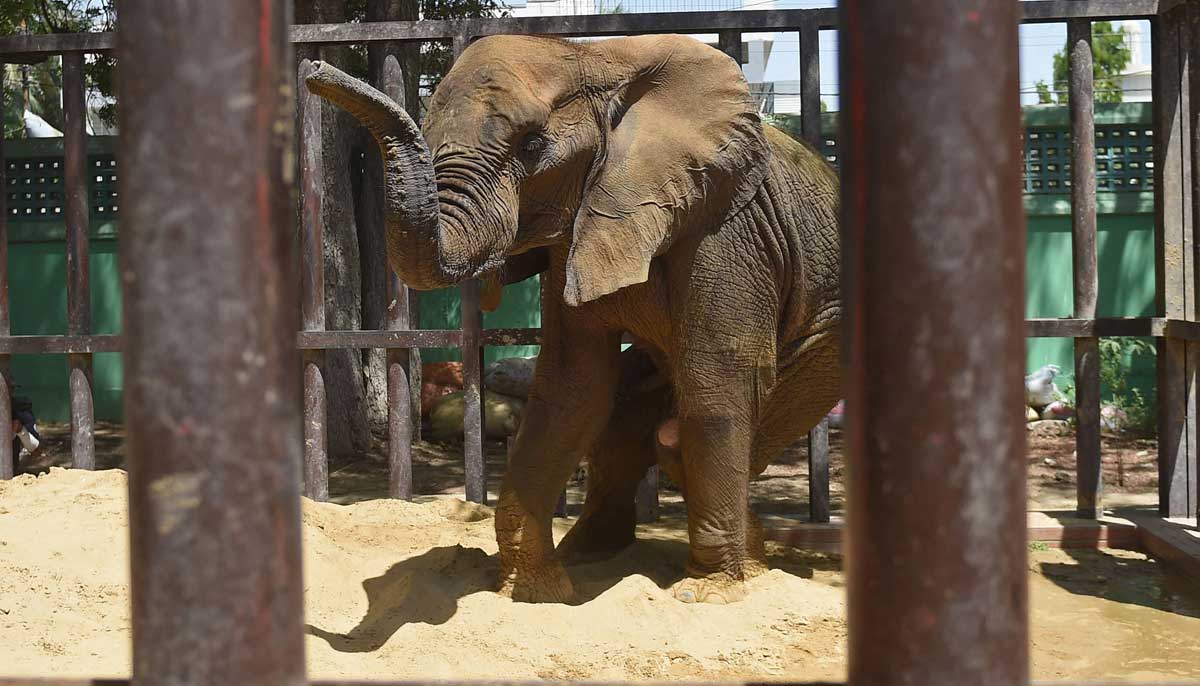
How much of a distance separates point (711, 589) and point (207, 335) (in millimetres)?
4251

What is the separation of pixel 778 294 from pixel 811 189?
57 cm

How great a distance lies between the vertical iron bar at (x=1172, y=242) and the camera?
6449mm

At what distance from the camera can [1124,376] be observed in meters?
11.3

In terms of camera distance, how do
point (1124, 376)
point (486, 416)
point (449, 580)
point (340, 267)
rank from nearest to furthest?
point (449, 580) < point (340, 267) < point (486, 416) < point (1124, 376)

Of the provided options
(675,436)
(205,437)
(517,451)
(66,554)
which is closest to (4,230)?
(66,554)

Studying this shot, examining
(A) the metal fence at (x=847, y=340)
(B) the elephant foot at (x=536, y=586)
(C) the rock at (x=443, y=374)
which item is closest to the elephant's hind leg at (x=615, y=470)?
(B) the elephant foot at (x=536, y=586)

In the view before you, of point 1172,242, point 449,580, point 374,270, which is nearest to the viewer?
point 449,580

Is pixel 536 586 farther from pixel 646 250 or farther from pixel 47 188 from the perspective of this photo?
pixel 47 188

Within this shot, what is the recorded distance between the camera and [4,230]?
731cm

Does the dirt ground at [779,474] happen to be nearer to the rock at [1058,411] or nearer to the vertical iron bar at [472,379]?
the rock at [1058,411]

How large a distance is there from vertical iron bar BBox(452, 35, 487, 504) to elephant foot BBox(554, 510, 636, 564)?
3.40 feet

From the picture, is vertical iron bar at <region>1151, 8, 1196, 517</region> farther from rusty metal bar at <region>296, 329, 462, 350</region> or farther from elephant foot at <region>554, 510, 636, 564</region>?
rusty metal bar at <region>296, 329, 462, 350</region>

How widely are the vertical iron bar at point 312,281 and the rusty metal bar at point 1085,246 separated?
13.5 ft

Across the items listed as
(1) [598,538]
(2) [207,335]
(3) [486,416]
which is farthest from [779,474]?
(2) [207,335]
